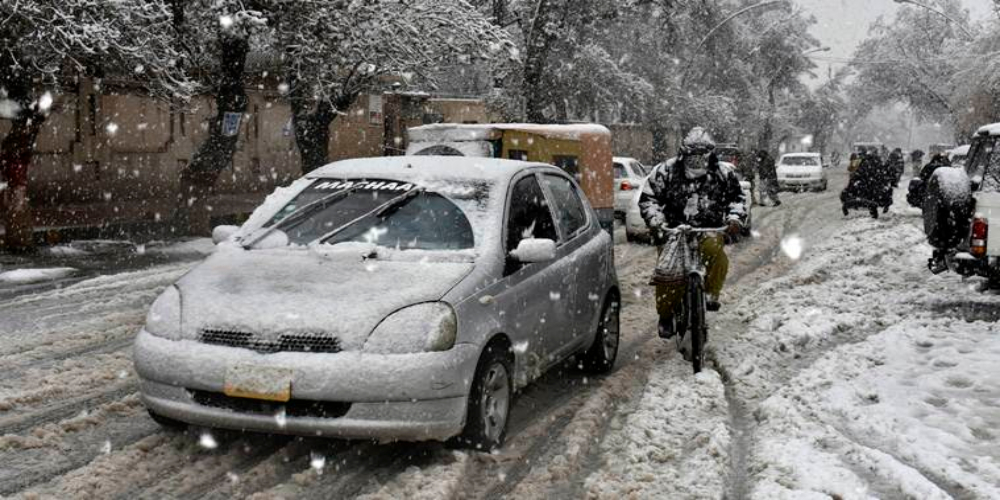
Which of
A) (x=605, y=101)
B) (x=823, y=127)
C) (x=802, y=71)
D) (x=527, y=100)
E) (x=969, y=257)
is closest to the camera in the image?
(x=969, y=257)

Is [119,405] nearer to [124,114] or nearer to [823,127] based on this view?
[124,114]

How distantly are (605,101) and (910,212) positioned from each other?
1388cm

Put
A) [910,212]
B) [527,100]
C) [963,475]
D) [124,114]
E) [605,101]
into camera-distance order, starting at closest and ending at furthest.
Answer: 1. [963,475]
2. [124,114]
3. [910,212]
4. [527,100]
5. [605,101]

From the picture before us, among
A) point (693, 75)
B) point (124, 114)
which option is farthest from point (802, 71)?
point (124, 114)

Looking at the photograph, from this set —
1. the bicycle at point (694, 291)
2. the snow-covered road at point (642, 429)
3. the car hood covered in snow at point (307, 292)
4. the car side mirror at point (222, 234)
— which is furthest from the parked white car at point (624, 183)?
the car hood covered in snow at point (307, 292)

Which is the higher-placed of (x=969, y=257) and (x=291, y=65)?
(x=291, y=65)

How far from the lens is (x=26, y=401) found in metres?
5.99

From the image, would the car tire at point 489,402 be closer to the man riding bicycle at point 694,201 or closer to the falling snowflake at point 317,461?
the falling snowflake at point 317,461

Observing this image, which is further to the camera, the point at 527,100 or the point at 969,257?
the point at 527,100

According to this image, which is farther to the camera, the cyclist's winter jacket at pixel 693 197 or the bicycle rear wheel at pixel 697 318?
the cyclist's winter jacket at pixel 693 197

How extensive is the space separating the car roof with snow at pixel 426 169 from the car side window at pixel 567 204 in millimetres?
316

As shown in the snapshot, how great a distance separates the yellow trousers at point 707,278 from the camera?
7.50 meters

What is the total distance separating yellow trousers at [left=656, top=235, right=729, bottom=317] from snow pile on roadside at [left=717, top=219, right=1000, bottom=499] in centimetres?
59

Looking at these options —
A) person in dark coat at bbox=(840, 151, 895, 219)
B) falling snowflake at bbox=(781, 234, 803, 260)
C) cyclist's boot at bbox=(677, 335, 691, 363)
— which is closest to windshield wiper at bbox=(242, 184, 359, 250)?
cyclist's boot at bbox=(677, 335, 691, 363)
